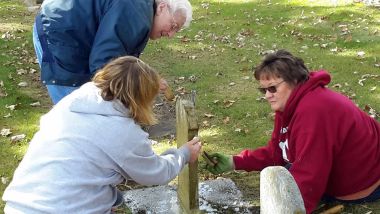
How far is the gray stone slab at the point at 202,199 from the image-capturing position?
371cm

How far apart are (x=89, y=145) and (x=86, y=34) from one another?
111 cm

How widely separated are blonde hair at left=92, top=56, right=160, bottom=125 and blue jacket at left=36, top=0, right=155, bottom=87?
62 cm

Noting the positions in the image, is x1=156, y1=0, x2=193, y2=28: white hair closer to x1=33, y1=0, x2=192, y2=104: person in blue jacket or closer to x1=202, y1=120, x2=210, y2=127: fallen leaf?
x1=33, y1=0, x2=192, y2=104: person in blue jacket

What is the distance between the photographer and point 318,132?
3.02 meters

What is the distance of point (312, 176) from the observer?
10.1 ft

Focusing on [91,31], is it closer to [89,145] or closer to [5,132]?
[89,145]

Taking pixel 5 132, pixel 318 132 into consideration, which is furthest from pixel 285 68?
pixel 5 132

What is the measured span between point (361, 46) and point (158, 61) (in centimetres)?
321

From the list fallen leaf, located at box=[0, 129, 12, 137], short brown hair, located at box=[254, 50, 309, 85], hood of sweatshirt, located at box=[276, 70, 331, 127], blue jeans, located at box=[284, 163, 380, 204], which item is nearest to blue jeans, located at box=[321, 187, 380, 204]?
blue jeans, located at box=[284, 163, 380, 204]

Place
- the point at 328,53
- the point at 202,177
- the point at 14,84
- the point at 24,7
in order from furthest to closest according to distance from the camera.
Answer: the point at 24,7 → the point at 328,53 → the point at 14,84 → the point at 202,177

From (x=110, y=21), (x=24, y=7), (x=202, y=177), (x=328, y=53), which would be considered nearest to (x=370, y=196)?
(x=202, y=177)

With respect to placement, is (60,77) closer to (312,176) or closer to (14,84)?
(312,176)

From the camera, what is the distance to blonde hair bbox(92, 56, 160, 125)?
7.95 feet

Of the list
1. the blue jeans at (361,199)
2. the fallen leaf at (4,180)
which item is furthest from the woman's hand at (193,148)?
the fallen leaf at (4,180)
